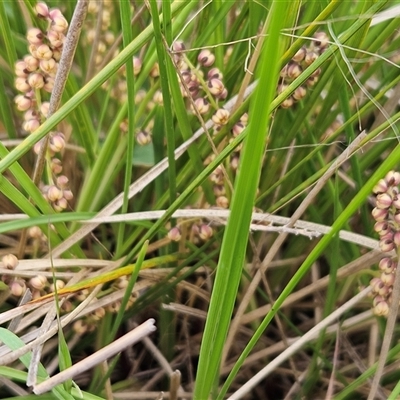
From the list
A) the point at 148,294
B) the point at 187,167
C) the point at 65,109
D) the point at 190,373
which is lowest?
the point at 190,373

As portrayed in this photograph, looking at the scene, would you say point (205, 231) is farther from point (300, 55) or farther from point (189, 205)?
point (300, 55)

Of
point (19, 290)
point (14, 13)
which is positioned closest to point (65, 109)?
point (19, 290)

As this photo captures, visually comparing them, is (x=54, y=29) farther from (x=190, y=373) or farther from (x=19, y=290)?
(x=190, y=373)

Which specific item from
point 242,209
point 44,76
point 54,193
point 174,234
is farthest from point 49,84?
point 242,209

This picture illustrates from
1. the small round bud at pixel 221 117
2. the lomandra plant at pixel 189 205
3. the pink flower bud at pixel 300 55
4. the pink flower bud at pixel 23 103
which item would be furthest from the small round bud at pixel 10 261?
the pink flower bud at pixel 300 55

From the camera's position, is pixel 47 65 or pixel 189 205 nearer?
pixel 47 65

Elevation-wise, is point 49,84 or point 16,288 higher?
point 49,84

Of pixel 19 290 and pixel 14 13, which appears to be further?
pixel 14 13
